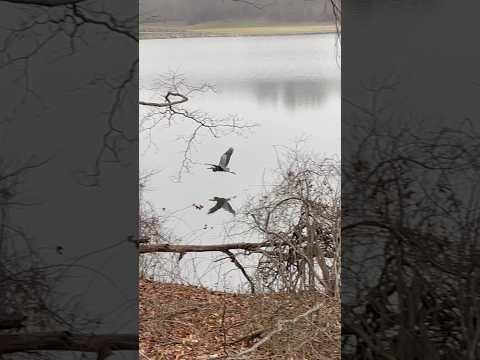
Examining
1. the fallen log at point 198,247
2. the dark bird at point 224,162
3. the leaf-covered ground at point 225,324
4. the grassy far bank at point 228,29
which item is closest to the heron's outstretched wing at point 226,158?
the dark bird at point 224,162

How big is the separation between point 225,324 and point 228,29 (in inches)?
79.2

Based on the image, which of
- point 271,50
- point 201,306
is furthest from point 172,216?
point 271,50

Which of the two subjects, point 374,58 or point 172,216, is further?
point 172,216

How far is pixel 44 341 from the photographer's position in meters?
2.83

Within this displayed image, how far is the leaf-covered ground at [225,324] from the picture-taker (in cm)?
516

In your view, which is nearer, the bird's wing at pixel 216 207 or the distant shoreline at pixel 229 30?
the distant shoreline at pixel 229 30

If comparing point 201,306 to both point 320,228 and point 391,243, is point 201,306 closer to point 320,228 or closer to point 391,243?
point 320,228

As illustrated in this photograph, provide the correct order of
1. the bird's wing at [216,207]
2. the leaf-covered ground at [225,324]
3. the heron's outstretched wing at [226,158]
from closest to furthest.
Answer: the leaf-covered ground at [225,324]
the heron's outstretched wing at [226,158]
the bird's wing at [216,207]

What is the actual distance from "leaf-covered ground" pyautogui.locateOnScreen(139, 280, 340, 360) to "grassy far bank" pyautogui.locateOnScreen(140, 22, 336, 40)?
178 cm

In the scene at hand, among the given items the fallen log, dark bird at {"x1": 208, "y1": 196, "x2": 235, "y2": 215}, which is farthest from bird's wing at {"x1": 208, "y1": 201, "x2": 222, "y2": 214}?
the fallen log

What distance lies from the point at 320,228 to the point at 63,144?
306 centimetres

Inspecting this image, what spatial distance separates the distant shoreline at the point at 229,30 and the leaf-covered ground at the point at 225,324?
177 centimetres

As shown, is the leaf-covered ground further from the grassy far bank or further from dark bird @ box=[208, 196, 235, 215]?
the grassy far bank

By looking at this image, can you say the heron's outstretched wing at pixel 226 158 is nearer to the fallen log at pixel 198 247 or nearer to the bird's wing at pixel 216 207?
the bird's wing at pixel 216 207
